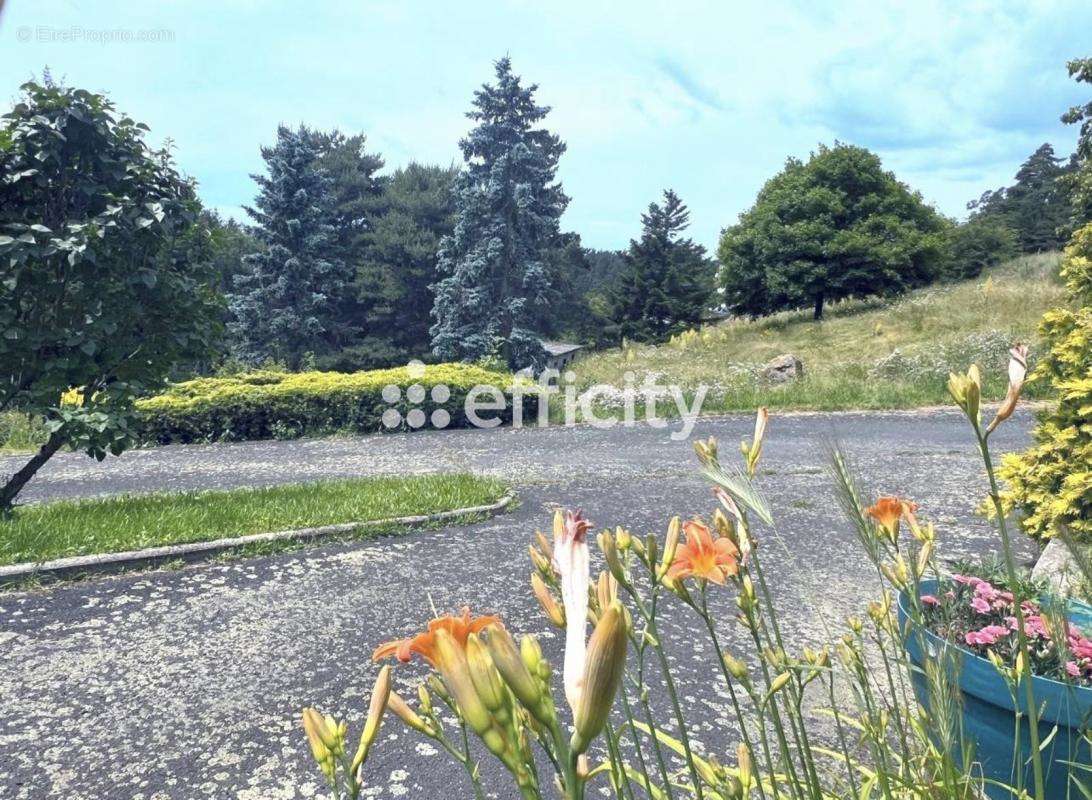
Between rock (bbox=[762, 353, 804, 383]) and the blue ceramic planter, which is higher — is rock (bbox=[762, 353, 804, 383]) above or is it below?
above

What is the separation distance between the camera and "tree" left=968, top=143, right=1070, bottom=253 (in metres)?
37.3

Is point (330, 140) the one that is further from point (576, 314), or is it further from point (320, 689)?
point (320, 689)

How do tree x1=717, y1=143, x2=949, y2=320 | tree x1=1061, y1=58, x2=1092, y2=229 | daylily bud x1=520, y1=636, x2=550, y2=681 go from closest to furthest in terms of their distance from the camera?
daylily bud x1=520, y1=636, x2=550, y2=681
tree x1=1061, y1=58, x2=1092, y2=229
tree x1=717, y1=143, x2=949, y2=320

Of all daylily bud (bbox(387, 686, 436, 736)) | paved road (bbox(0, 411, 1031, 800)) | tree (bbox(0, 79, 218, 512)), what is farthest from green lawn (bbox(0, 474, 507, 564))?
daylily bud (bbox(387, 686, 436, 736))

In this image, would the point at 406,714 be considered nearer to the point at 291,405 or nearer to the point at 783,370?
the point at 291,405

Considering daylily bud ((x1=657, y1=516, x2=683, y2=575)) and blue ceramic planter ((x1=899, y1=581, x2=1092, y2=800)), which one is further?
blue ceramic planter ((x1=899, y1=581, x2=1092, y2=800))

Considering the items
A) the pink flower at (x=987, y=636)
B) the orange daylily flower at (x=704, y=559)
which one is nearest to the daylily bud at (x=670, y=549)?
the orange daylily flower at (x=704, y=559)

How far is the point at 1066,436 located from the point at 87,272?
262 inches

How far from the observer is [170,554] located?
4500 mm

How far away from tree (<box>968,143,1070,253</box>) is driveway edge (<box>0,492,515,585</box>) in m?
39.4

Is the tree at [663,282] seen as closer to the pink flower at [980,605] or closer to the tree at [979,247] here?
the tree at [979,247]

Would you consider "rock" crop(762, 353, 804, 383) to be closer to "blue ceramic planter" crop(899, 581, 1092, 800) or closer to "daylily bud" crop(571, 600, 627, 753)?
"blue ceramic planter" crop(899, 581, 1092, 800)

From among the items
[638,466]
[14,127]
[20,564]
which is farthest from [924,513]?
[14,127]

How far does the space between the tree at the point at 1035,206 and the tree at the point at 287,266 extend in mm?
34322
